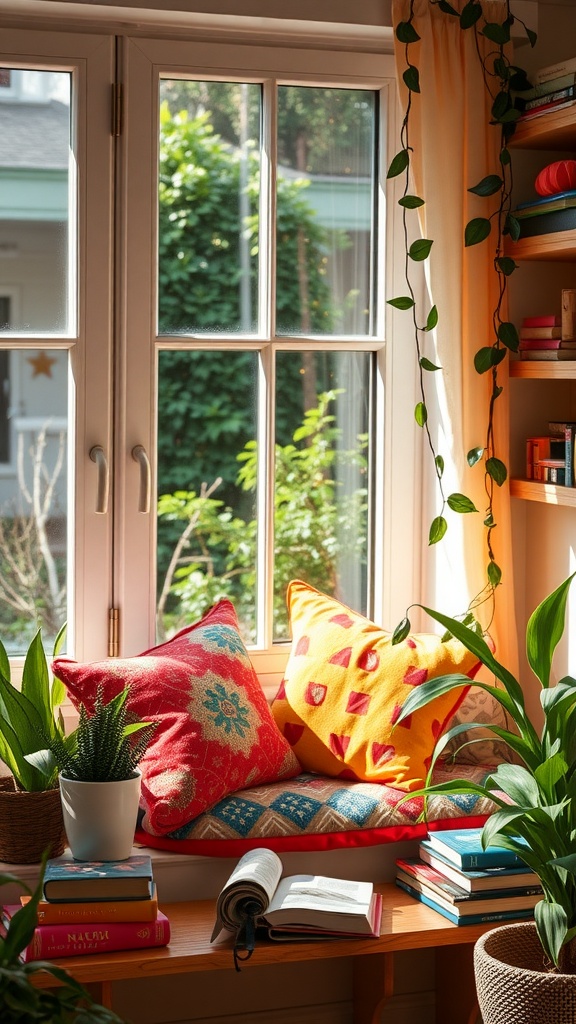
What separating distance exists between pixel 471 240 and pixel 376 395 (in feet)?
1.50

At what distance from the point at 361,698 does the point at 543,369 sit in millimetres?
823

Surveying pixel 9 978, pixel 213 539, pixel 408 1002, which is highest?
pixel 213 539

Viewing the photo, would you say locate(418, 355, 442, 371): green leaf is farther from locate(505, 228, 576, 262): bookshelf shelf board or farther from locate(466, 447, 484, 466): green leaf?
locate(505, 228, 576, 262): bookshelf shelf board

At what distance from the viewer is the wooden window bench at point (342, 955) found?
204cm

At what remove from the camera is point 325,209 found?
277cm

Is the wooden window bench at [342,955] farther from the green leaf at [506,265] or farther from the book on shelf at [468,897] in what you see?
the green leaf at [506,265]

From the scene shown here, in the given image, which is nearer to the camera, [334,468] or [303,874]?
[303,874]

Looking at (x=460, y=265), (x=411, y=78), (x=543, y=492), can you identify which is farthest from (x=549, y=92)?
(x=543, y=492)

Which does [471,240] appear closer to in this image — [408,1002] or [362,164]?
[362,164]

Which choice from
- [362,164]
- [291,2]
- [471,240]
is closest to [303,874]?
[471,240]

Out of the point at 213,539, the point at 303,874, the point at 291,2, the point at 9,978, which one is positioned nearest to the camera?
the point at 9,978

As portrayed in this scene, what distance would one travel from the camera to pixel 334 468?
112 inches

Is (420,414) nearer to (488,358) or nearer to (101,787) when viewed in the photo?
(488,358)

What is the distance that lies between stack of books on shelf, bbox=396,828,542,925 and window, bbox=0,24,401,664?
2.40 ft
